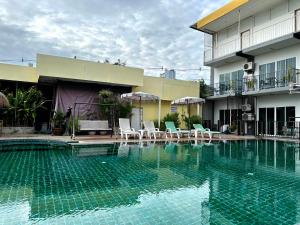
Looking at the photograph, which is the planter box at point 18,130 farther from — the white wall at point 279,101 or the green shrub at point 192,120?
the white wall at point 279,101

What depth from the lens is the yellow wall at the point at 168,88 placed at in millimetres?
20750

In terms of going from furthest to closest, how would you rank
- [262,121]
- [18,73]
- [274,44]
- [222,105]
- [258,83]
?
[222,105], [262,121], [258,83], [274,44], [18,73]

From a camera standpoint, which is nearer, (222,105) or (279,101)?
(279,101)

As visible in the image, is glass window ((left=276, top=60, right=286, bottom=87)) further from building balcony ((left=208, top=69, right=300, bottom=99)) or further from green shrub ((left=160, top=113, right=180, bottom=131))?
green shrub ((left=160, top=113, right=180, bottom=131))

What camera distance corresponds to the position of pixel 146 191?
16.8ft

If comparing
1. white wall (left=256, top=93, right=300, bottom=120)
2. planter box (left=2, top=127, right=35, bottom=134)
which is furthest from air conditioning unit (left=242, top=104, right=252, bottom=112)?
planter box (left=2, top=127, right=35, bottom=134)

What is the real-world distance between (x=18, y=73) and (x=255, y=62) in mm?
16754

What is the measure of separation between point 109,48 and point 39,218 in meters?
22.8

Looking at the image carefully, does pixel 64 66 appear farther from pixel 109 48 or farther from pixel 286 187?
pixel 286 187

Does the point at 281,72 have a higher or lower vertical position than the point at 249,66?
lower

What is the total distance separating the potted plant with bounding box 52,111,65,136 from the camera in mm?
15684

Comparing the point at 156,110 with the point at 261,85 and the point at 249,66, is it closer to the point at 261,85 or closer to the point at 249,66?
the point at 249,66

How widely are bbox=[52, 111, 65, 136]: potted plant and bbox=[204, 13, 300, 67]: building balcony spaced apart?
43.1 feet

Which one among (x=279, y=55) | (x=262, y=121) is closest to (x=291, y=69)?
(x=279, y=55)
